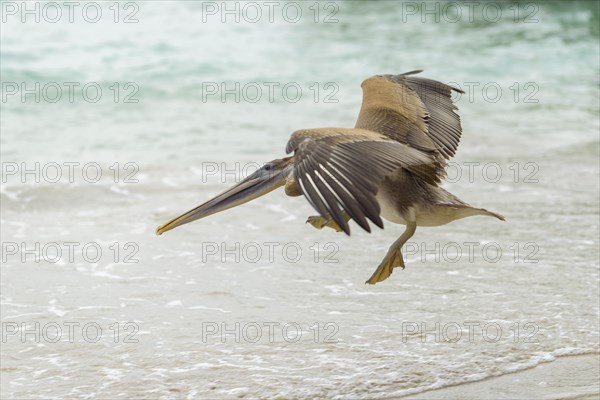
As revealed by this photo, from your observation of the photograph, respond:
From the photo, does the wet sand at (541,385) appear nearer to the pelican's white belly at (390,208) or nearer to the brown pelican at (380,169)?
the brown pelican at (380,169)

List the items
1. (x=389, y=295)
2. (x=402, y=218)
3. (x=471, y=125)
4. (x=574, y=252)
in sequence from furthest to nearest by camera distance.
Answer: (x=471, y=125) → (x=574, y=252) → (x=389, y=295) → (x=402, y=218)

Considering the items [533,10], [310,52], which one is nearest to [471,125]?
[310,52]

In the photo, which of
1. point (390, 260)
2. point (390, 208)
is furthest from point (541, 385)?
point (390, 208)

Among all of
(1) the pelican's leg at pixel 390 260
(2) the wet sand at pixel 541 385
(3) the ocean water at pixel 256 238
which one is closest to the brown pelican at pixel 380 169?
(1) the pelican's leg at pixel 390 260

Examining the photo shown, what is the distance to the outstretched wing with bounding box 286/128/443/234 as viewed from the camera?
11.0 feet

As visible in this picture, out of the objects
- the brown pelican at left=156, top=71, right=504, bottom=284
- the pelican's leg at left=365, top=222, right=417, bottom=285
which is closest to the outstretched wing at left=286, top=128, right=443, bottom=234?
the brown pelican at left=156, top=71, right=504, bottom=284

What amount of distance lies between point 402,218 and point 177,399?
44.9 inches

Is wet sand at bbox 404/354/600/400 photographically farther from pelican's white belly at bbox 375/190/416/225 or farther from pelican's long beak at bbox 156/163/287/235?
pelican's long beak at bbox 156/163/287/235

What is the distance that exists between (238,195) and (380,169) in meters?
0.61

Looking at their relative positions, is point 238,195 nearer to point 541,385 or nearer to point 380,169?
point 380,169

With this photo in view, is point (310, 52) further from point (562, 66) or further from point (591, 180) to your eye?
point (591, 180)

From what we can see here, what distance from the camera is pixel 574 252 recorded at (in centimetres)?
612

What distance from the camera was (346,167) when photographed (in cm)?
361

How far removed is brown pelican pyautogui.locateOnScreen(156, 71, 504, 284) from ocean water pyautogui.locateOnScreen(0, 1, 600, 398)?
0.74 meters
